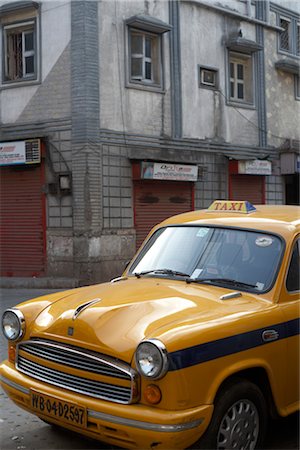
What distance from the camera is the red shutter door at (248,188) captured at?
17.3m

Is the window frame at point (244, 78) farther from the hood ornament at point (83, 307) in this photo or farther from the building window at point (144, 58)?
the hood ornament at point (83, 307)

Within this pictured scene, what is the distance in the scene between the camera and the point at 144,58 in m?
14.9

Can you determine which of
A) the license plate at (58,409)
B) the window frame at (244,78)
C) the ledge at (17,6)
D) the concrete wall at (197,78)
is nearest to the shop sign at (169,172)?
the concrete wall at (197,78)

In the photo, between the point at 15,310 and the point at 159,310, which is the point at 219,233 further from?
the point at 15,310

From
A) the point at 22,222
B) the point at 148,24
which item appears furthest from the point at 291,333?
the point at 148,24

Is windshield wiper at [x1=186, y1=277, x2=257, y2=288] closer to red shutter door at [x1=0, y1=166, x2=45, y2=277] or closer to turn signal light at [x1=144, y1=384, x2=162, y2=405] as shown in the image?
turn signal light at [x1=144, y1=384, x2=162, y2=405]

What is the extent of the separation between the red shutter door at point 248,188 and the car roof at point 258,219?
486 inches

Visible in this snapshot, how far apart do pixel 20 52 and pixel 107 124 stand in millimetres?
3305

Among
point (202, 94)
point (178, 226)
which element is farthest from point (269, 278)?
point (202, 94)

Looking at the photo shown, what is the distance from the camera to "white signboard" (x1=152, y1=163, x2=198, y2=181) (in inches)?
574

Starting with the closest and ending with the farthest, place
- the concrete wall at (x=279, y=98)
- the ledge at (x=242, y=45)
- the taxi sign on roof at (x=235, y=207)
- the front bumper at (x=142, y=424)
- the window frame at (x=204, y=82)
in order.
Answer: the front bumper at (x=142, y=424)
the taxi sign on roof at (x=235, y=207)
the window frame at (x=204, y=82)
the ledge at (x=242, y=45)
the concrete wall at (x=279, y=98)

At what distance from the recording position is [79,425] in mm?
3451

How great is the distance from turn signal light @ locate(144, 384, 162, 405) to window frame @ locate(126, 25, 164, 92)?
1183cm

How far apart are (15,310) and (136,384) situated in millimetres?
1353
